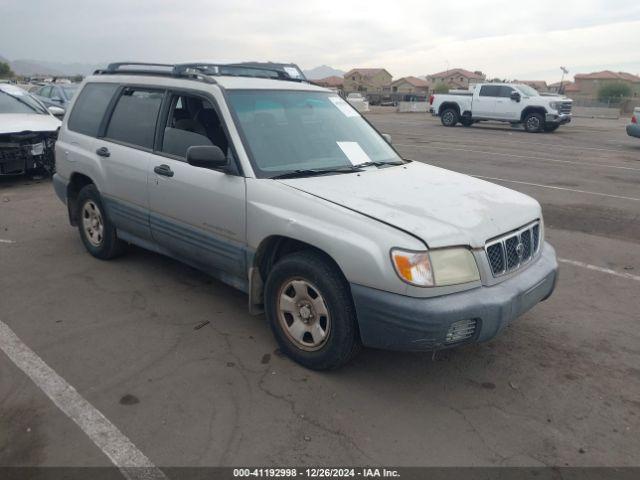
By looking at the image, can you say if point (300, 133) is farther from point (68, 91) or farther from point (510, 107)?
point (510, 107)

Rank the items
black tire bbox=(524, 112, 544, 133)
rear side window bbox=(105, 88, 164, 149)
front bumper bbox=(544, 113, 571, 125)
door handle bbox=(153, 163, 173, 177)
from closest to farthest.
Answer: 1. door handle bbox=(153, 163, 173, 177)
2. rear side window bbox=(105, 88, 164, 149)
3. front bumper bbox=(544, 113, 571, 125)
4. black tire bbox=(524, 112, 544, 133)

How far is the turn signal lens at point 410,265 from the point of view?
286 cm

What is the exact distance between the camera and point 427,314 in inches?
112

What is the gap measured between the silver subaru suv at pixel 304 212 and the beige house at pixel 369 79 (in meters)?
104

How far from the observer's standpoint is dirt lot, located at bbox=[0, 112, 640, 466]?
108 inches

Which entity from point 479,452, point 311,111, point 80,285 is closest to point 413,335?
point 479,452

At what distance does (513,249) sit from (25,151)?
7963 millimetres

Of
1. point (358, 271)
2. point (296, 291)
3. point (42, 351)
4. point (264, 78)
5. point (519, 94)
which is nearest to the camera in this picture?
point (358, 271)

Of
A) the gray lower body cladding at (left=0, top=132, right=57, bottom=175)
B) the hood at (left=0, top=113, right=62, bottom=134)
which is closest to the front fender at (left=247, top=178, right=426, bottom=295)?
the gray lower body cladding at (left=0, top=132, right=57, bottom=175)

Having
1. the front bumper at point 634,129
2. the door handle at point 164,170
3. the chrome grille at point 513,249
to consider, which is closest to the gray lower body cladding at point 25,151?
the door handle at point 164,170

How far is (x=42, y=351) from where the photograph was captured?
3598mm

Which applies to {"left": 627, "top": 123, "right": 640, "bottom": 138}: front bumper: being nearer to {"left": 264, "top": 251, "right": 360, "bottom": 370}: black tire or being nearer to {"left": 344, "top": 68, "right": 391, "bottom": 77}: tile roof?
{"left": 264, "top": 251, "right": 360, "bottom": 370}: black tire

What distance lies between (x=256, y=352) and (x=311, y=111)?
6.31ft

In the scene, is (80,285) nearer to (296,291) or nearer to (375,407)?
(296,291)
